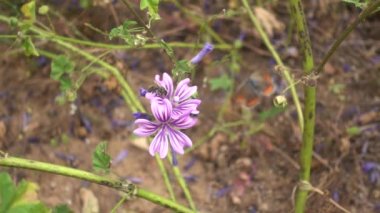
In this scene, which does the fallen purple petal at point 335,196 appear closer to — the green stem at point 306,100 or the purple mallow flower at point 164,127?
the green stem at point 306,100

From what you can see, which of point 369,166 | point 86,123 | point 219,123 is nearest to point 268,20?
point 219,123

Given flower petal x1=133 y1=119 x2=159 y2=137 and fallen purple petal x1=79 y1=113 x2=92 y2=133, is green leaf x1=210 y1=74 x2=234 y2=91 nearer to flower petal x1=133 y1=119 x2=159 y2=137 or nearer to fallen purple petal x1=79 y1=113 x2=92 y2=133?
fallen purple petal x1=79 y1=113 x2=92 y2=133

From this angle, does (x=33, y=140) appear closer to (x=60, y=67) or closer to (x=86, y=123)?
(x=86, y=123)

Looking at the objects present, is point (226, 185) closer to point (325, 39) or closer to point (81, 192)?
point (81, 192)

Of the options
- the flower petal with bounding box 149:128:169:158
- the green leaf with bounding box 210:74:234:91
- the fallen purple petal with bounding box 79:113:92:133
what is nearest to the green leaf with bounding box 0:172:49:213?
the flower petal with bounding box 149:128:169:158

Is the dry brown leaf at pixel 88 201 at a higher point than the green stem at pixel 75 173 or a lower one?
higher

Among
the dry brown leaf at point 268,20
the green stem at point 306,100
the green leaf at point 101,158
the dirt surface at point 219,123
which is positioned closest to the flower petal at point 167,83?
the green leaf at point 101,158

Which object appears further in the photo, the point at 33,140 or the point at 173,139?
the point at 33,140

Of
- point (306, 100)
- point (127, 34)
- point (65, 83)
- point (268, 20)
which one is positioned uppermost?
point (268, 20)

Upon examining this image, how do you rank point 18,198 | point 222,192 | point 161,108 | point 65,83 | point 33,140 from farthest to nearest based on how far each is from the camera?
point 33,140
point 222,192
point 65,83
point 18,198
point 161,108
